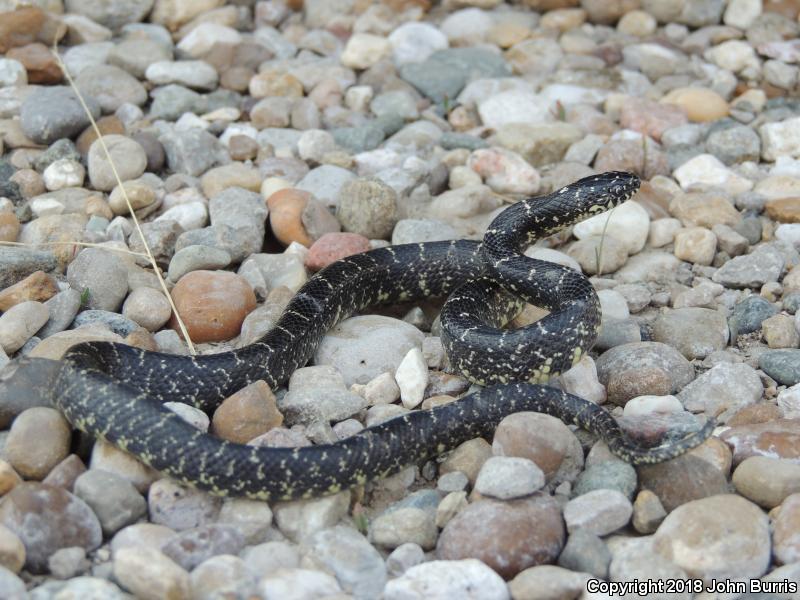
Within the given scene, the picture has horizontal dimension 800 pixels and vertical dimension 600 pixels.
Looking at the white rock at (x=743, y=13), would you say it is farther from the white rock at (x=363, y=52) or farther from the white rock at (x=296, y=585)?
the white rock at (x=296, y=585)

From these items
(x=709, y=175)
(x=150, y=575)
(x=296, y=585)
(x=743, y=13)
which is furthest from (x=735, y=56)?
(x=150, y=575)

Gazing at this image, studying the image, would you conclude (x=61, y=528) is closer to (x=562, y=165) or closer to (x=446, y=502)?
(x=446, y=502)

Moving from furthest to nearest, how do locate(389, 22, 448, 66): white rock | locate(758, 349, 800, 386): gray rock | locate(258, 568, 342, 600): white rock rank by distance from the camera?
locate(389, 22, 448, 66): white rock < locate(758, 349, 800, 386): gray rock < locate(258, 568, 342, 600): white rock

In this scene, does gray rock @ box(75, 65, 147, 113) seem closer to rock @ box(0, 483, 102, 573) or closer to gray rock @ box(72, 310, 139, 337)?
gray rock @ box(72, 310, 139, 337)

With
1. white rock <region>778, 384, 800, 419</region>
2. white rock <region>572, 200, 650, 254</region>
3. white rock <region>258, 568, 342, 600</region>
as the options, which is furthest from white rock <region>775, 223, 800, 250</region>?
white rock <region>258, 568, 342, 600</region>

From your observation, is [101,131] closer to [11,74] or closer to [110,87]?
[110,87]

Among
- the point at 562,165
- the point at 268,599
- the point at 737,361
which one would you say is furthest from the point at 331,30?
the point at 268,599
